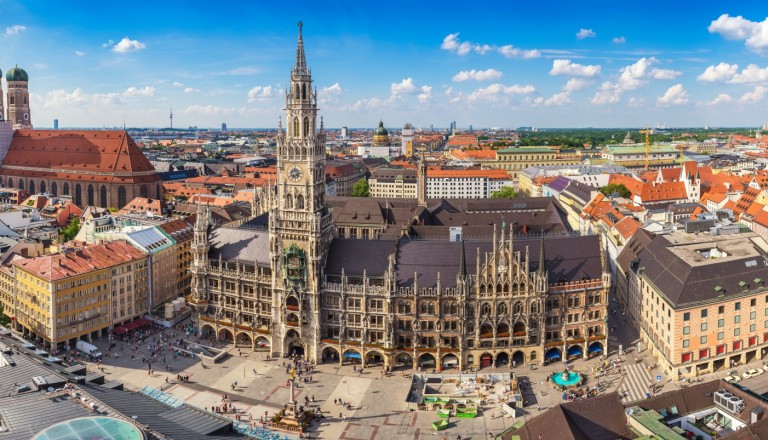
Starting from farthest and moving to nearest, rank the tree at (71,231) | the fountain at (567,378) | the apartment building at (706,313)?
the tree at (71,231), the apartment building at (706,313), the fountain at (567,378)

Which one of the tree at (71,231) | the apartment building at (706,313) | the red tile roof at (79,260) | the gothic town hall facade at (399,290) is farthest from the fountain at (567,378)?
the tree at (71,231)

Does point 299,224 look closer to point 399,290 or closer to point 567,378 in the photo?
point 399,290

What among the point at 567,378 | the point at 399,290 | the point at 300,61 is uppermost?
the point at 300,61

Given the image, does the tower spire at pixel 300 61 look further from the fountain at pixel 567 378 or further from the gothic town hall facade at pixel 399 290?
the fountain at pixel 567 378

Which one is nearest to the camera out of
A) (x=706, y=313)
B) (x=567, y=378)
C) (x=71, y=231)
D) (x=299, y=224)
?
(x=567, y=378)

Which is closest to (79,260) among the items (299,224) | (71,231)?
(299,224)

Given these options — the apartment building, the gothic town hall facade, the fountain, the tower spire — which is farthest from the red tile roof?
the apartment building

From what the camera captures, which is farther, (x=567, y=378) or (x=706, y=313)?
(x=706, y=313)
